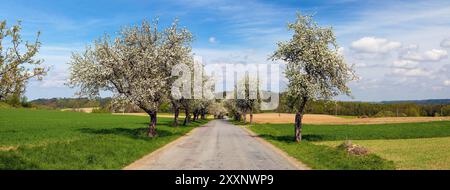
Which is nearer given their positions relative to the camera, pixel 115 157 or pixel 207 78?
pixel 115 157

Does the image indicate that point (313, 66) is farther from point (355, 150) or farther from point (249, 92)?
point (249, 92)

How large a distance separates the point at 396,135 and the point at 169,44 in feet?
106

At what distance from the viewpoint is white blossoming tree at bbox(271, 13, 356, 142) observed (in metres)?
42.5

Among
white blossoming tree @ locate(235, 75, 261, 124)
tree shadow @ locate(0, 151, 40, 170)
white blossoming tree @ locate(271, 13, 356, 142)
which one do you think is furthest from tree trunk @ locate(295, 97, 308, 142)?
white blossoming tree @ locate(235, 75, 261, 124)

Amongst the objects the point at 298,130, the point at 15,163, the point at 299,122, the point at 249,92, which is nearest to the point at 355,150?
the point at 298,130

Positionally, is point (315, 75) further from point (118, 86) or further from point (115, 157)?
point (115, 157)

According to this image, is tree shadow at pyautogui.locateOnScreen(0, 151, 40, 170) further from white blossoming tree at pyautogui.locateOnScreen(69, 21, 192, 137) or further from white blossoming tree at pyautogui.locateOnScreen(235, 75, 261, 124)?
white blossoming tree at pyautogui.locateOnScreen(235, 75, 261, 124)

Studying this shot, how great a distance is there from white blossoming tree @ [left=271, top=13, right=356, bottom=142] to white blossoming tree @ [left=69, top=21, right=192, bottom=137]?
1131 cm

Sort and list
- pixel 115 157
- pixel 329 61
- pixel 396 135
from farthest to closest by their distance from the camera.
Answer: pixel 396 135, pixel 329 61, pixel 115 157

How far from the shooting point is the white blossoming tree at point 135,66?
138ft

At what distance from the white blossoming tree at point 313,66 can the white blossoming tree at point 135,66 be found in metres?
11.3

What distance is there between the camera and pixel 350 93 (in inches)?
1714
